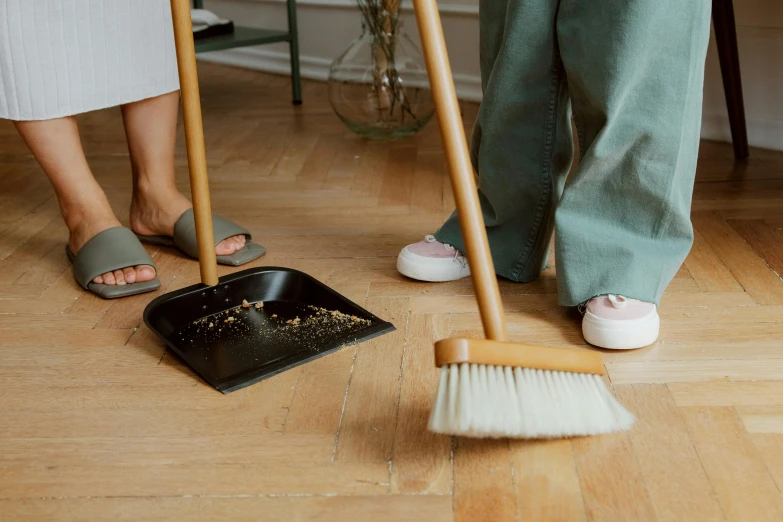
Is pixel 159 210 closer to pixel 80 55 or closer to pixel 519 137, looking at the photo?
pixel 80 55

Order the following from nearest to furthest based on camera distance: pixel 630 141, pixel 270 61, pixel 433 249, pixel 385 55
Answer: pixel 630 141 → pixel 433 249 → pixel 385 55 → pixel 270 61

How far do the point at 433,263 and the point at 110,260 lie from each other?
1.38 feet

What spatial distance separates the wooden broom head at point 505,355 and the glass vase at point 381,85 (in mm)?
1179

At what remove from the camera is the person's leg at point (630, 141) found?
80 centimetres

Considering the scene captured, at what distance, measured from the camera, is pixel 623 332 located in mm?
843

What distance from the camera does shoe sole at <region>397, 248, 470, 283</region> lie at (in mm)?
1033

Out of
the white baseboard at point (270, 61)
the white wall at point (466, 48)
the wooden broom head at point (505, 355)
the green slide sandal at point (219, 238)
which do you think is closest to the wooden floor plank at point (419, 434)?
the wooden broom head at point (505, 355)

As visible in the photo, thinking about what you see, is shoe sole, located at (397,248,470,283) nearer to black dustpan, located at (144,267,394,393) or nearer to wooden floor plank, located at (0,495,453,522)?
black dustpan, located at (144,267,394,393)

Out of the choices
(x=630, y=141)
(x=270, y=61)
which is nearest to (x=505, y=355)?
(x=630, y=141)

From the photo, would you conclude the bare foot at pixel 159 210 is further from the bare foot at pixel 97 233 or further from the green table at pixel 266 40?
the green table at pixel 266 40

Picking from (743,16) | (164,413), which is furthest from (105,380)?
(743,16)

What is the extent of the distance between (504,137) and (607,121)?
0.51 ft

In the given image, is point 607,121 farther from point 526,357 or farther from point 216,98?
point 216,98

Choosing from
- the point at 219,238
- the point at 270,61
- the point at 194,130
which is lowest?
the point at 270,61
